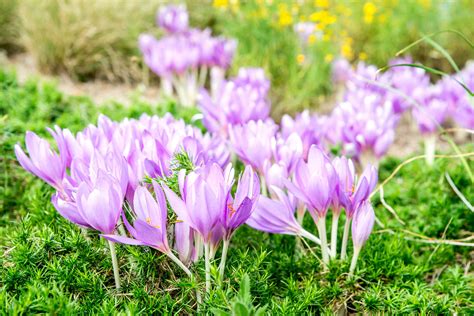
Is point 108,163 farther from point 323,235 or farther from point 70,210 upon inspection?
point 323,235

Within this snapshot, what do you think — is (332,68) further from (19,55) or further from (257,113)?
(19,55)

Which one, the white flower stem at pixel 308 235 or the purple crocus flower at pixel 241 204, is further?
the white flower stem at pixel 308 235

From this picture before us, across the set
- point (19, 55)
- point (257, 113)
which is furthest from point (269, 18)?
point (19, 55)

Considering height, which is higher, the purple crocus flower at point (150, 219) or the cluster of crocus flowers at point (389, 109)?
the purple crocus flower at point (150, 219)

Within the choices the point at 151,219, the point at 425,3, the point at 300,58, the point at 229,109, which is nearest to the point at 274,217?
the point at 151,219

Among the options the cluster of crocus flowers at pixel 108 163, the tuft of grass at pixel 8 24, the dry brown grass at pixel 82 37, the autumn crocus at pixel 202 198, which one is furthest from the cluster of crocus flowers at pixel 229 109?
the tuft of grass at pixel 8 24

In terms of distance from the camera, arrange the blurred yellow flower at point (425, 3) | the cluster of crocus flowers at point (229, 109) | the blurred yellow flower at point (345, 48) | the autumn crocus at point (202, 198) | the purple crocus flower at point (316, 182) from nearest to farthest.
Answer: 1. the autumn crocus at point (202, 198)
2. the purple crocus flower at point (316, 182)
3. the cluster of crocus flowers at point (229, 109)
4. the blurred yellow flower at point (345, 48)
5. the blurred yellow flower at point (425, 3)

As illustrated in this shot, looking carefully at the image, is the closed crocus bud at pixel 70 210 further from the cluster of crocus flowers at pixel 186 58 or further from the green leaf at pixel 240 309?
the cluster of crocus flowers at pixel 186 58
